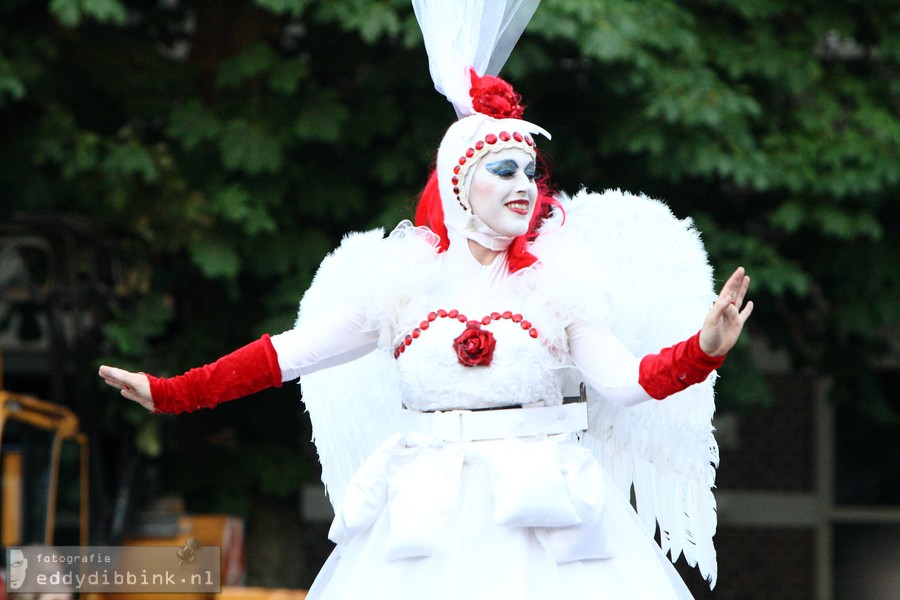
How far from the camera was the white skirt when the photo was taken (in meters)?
3.14

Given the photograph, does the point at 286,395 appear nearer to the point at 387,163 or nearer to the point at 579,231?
the point at 387,163

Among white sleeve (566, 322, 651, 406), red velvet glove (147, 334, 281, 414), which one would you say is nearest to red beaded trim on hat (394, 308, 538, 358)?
white sleeve (566, 322, 651, 406)

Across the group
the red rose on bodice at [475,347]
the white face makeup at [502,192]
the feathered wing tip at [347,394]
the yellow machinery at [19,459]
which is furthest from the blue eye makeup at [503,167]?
the yellow machinery at [19,459]

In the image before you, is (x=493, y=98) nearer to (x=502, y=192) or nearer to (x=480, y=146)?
(x=480, y=146)

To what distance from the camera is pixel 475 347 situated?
10.6 feet

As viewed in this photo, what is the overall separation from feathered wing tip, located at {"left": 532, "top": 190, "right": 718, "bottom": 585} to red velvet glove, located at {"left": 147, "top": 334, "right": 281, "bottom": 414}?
74 cm

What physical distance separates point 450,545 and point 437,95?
3374 millimetres

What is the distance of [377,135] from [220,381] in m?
3.14

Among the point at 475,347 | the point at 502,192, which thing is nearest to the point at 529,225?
the point at 502,192

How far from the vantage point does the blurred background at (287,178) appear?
582 centimetres

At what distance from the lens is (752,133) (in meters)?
6.27

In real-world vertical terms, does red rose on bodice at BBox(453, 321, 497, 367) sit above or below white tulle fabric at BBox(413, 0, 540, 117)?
below

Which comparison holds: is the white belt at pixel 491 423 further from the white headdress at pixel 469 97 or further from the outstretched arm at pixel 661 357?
the white headdress at pixel 469 97

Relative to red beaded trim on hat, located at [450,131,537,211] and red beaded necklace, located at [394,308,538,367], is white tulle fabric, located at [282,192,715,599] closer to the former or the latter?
red beaded necklace, located at [394,308,538,367]
